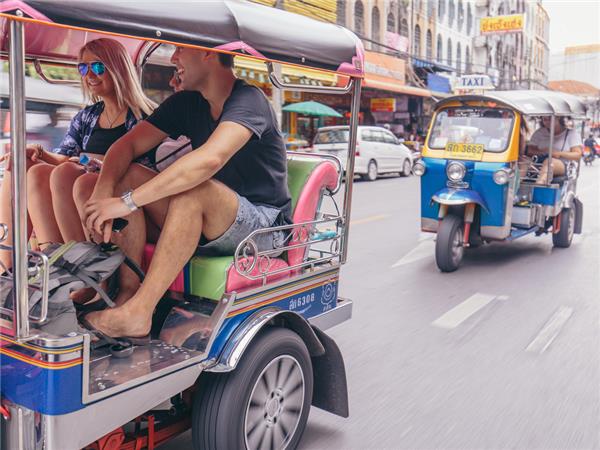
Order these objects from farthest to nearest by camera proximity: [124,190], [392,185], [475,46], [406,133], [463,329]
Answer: [475,46]
[406,133]
[392,185]
[463,329]
[124,190]

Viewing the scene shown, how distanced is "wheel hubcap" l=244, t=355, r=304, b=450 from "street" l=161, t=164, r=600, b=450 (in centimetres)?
32

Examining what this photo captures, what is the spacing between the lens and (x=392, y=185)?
55.5ft

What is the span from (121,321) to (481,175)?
5327 mm

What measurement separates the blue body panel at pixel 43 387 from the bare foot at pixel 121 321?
487mm

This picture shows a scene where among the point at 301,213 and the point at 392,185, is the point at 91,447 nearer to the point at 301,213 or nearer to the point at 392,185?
the point at 301,213

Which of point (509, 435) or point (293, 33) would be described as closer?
point (293, 33)

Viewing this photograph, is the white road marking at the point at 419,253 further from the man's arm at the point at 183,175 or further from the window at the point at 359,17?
the window at the point at 359,17

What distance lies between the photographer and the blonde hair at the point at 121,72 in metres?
3.68

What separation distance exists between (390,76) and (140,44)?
914 inches

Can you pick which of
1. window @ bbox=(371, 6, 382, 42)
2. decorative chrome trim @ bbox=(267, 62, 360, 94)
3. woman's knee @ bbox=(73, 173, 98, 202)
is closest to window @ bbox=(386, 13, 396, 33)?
window @ bbox=(371, 6, 382, 42)

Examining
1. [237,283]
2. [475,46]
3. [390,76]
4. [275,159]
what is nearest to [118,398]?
[237,283]

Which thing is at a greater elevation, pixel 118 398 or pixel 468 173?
pixel 468 173

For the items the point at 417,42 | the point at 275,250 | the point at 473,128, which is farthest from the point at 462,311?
the point at 417,42

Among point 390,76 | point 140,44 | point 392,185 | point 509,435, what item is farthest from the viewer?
point 390,76
